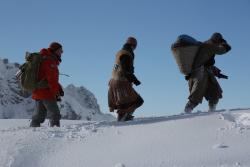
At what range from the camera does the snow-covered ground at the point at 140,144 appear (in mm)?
5262

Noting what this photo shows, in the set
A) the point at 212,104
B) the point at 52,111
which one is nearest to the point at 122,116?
the point at 52,111

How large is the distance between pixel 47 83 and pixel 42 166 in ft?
8.29

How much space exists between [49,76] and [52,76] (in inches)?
2.1

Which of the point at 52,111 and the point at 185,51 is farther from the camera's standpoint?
the point at 185,51

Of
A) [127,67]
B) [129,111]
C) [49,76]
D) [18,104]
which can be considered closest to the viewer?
[49,76]

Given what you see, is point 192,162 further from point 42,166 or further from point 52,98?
point 52,98

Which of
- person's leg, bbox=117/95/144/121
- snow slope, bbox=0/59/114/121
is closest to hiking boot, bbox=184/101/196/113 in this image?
person's leg, bbox=117/95/144/121

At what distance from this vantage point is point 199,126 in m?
6.48

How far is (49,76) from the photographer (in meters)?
7.72

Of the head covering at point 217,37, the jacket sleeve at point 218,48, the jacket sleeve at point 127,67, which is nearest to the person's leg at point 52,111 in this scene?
the jacket sleeve at point 127,67

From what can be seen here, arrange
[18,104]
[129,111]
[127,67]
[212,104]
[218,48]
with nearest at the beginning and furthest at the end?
[127,67] → [129,111] → [218,48] → [212,104] → [18,104]

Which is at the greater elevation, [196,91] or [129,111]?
[196,91]

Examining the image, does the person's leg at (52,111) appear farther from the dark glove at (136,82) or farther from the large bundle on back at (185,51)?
the large bundle on back at (185,51)

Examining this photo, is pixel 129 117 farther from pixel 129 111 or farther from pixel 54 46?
pixel 54 46
